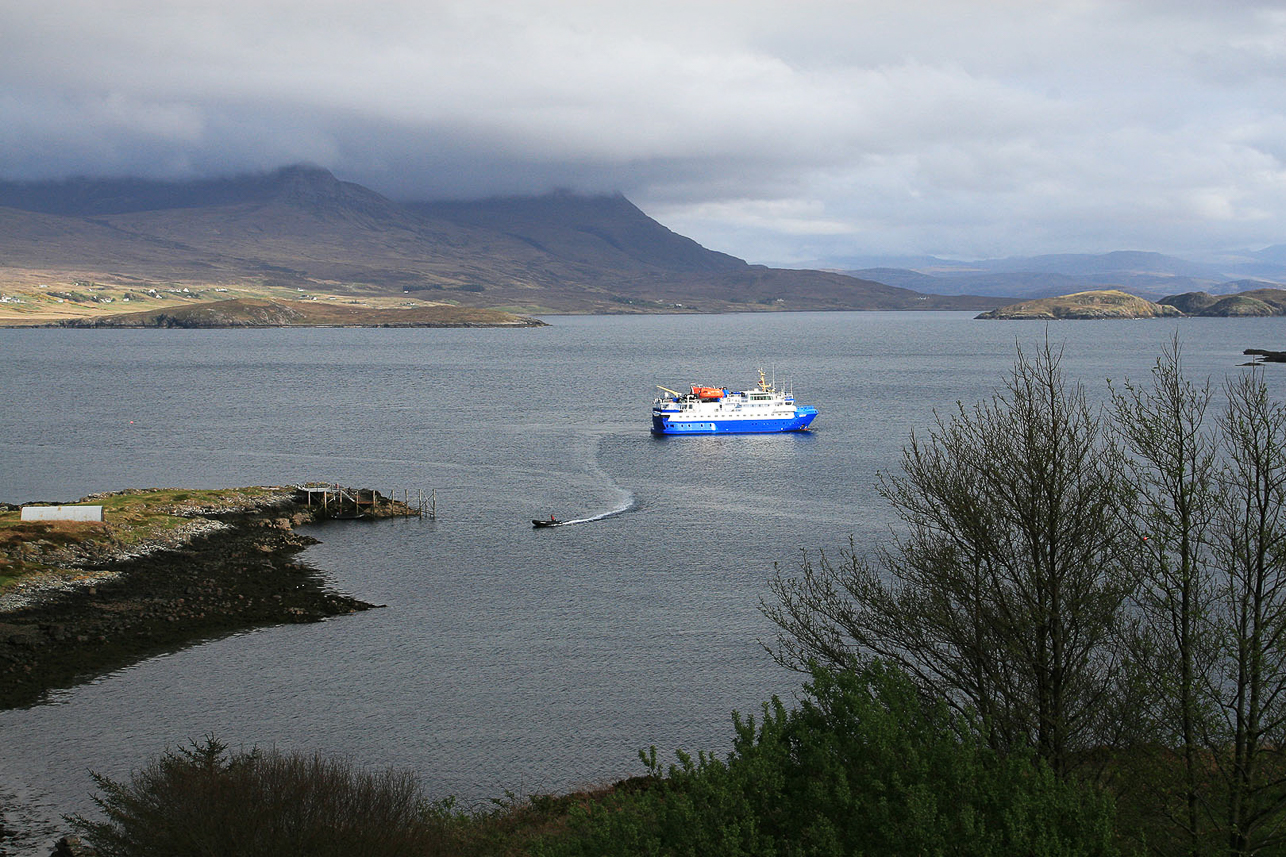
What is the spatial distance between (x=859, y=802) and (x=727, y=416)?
291ft

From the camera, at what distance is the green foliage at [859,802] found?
51.7 feet

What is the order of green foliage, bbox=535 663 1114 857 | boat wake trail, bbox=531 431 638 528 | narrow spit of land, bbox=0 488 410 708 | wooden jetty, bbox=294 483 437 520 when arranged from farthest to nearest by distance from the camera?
wooden jetty, bbox=294 483 437 520 < boat wake trail, bbox=531 431 638 528 < narrow spit of land, bbox=0 488 410 708 < green foliage, bbox=535 663 1114 857

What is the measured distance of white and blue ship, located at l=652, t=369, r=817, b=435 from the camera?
102875mm

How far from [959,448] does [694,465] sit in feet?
203

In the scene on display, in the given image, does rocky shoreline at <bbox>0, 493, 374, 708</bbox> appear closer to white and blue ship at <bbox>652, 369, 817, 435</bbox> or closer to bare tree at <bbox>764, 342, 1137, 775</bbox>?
bare tree at <bbox>764, 342, 1137, 775</bbox>

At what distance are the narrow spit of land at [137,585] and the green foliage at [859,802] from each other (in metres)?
28.1

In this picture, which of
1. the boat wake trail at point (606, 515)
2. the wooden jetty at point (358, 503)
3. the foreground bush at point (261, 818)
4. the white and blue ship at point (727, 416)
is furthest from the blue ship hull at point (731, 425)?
the foreground bush at point (261, 818)

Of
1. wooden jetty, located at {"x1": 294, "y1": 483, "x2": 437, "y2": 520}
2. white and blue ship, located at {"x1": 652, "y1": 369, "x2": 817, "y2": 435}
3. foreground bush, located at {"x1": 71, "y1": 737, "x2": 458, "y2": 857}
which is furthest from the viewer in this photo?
white and blue ship, located at {"x1": 652, "y1": 369, "x2": 817, "y2": 435}

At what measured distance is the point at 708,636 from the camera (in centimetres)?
4338

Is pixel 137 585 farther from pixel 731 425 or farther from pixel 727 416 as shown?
pixel 731 425

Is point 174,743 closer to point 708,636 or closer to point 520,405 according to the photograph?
point 708,636

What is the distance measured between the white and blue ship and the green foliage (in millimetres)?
83685

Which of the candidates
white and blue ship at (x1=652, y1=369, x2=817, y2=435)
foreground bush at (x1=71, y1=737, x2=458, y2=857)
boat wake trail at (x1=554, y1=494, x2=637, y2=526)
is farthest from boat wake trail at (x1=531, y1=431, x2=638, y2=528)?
foreground bush at (x1=71, y1=737, x2=458, y2=857)

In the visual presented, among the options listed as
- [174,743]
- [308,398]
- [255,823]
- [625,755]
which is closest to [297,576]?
[174,743]
